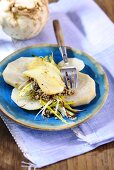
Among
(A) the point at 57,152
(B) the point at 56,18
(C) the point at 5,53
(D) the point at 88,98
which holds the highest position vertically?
(B) the point at 56,18

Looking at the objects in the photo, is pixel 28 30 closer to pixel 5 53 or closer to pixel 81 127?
pixel 5 53

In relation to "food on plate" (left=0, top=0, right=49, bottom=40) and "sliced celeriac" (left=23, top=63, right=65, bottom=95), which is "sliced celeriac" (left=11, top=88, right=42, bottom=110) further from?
"food on plate" (left=0, top=0, right=49, bottom=40)

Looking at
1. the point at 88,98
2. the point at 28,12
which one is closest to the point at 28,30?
the point at 28,12

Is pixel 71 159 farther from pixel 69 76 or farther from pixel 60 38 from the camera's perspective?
pixel 60 38

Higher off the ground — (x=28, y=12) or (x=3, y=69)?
(x=28, y=12)

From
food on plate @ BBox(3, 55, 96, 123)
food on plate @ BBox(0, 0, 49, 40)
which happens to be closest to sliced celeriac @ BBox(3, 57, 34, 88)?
food on plate @ BBox(3, 55, 96, 123)

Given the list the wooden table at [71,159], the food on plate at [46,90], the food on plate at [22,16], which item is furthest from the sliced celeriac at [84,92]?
the food on plate at [22,16]
